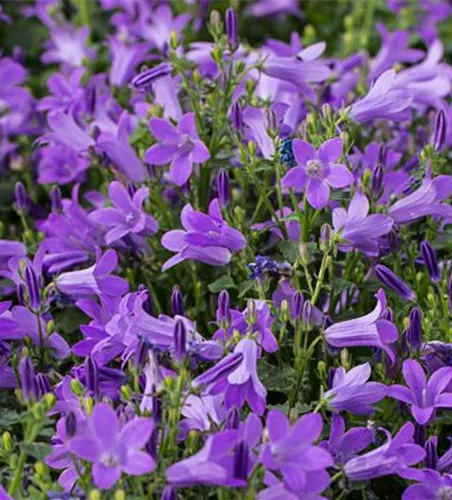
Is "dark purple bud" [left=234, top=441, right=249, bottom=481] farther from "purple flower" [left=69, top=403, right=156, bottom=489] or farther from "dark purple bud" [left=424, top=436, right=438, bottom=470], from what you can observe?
"dark purple bud" [left=424, top=436, right=438, bottom=470]

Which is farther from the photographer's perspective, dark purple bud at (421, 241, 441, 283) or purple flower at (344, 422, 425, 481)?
dark purple bud at (421, 241, 441, 283)

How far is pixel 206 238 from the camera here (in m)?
2.04

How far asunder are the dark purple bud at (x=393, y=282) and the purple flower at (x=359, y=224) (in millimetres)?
59

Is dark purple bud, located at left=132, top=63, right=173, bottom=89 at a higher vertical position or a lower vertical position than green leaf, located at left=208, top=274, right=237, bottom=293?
higher

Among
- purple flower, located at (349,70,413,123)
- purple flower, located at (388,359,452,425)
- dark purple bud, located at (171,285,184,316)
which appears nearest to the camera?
purple flower, located at (388,359,452,425)

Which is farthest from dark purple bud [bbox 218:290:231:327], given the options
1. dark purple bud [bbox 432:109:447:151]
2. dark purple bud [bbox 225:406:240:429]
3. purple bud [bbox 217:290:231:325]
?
dark purple bud [bbox 432:109:447:151]

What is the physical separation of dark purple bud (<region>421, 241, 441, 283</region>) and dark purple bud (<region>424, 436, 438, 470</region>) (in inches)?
15.5

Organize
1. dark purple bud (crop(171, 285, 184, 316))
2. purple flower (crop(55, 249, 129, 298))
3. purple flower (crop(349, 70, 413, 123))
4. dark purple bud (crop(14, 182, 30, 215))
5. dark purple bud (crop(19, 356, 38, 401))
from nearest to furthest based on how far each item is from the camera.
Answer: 1. dark purple bud (crop(19, 356, 38, 401))
2. dark purple bud (crop(171, 285, 184, 316))
3. purple flower (crop(55, 249, 129, 298))
4. purple flower (crop(349, 70, 413, 123))
5. dark purple bud (crop(14, 182, 30, 215))

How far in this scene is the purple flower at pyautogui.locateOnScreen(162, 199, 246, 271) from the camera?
205 centimetres

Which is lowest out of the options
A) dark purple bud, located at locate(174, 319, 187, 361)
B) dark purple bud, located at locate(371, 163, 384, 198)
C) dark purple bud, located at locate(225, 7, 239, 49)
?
dark purple bud, located at locate(371, 163, 384, 198)

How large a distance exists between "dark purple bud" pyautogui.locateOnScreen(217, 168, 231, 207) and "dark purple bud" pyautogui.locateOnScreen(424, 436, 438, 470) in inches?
24.7

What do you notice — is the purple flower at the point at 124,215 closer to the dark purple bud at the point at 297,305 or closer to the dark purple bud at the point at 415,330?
the dark purple bud at the point at 297,305

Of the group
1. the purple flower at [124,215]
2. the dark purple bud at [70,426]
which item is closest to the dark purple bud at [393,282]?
the purple flower at [124,215]

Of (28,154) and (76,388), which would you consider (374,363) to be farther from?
(28,154)
